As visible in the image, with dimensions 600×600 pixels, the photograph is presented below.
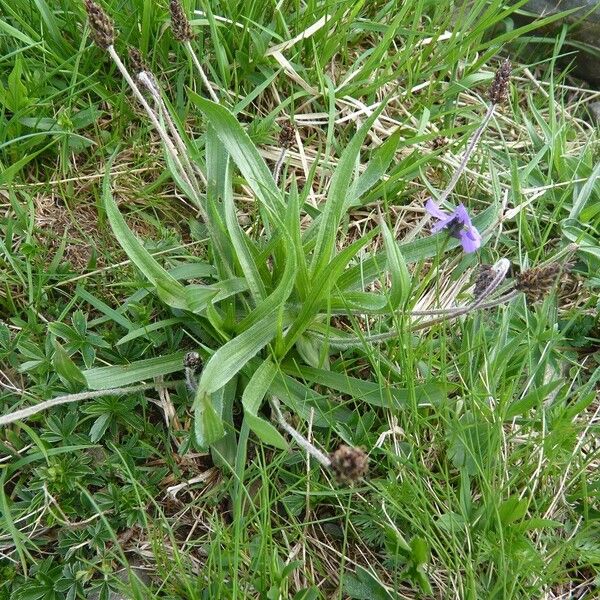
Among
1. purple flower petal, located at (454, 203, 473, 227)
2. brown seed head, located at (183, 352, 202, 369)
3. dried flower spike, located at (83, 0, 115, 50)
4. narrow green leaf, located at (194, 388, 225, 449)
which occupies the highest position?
dried flower spike, located at (83, 0, 115, 50)

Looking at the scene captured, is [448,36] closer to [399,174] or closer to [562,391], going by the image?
[399,174]

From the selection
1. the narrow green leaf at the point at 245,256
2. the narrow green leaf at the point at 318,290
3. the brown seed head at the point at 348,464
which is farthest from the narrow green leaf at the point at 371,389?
the brown seed head at the point at 348,464

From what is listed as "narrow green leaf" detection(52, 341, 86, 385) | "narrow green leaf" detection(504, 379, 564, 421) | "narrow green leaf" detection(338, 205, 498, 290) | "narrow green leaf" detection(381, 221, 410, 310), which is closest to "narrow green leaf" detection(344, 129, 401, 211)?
"narrow green leaf" detection(338, 205, 498, 290)

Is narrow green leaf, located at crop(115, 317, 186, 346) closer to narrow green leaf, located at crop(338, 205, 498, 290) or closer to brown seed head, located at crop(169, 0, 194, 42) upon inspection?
narrow green leaf, located at crop(338, 205, 498, 290)

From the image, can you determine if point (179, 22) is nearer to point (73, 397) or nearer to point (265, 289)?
point (265, 289)

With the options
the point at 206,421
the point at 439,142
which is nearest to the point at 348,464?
the point at 206,421

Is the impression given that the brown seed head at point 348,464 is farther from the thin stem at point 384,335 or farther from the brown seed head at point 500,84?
the brown seed head at point 500,84
